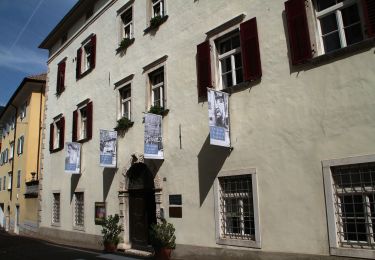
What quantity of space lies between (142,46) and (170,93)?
272 centimetres

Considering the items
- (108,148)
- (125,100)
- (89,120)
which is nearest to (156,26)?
(125,100)

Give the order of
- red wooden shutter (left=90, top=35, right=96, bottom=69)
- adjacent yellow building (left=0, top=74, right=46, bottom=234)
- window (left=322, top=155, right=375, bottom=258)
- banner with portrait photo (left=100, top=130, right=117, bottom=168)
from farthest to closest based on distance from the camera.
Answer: adjacent yellow building (left=0, top=74, right=46, bottom=234) < red wooden shutter (left=90, top=35, right=96, bottom=69) < banner with portrait photo (left=100, top=130, right=117, bottom=168) < window (left=322, top=155, right=375, bottom=258)

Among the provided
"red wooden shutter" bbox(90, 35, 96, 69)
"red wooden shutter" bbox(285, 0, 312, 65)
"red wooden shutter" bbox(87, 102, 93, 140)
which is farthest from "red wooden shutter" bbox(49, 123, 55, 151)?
"red wooden shutter" bbox(285, 0, 312, 65)

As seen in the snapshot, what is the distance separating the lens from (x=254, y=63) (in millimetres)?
9734

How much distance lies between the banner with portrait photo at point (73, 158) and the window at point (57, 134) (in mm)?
2691

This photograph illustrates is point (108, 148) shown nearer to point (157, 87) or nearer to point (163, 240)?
point (157, 87)

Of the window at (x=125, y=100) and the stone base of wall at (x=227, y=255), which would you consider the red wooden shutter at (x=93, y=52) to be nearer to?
the window at (x=125, y=100)

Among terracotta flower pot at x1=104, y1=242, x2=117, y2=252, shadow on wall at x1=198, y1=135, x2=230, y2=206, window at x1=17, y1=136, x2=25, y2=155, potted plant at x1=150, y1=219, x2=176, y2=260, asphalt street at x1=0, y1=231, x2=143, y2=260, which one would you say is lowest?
asphalt street at x1=0, y1=231, x2=143, y2=260

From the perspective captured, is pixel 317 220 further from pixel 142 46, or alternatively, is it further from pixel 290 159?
pixel 142 46

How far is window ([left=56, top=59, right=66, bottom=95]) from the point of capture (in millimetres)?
20694

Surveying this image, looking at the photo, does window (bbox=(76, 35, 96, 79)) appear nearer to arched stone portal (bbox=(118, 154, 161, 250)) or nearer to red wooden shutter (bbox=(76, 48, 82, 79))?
red wooden shutter (bbox=(76, 48, 82, 79))

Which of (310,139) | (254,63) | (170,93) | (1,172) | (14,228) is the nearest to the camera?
(310,139)

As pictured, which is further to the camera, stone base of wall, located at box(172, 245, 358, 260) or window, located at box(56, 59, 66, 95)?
window, located at box(56, 59, 66, 95)

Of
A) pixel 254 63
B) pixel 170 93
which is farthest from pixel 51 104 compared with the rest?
pixel 254 63
